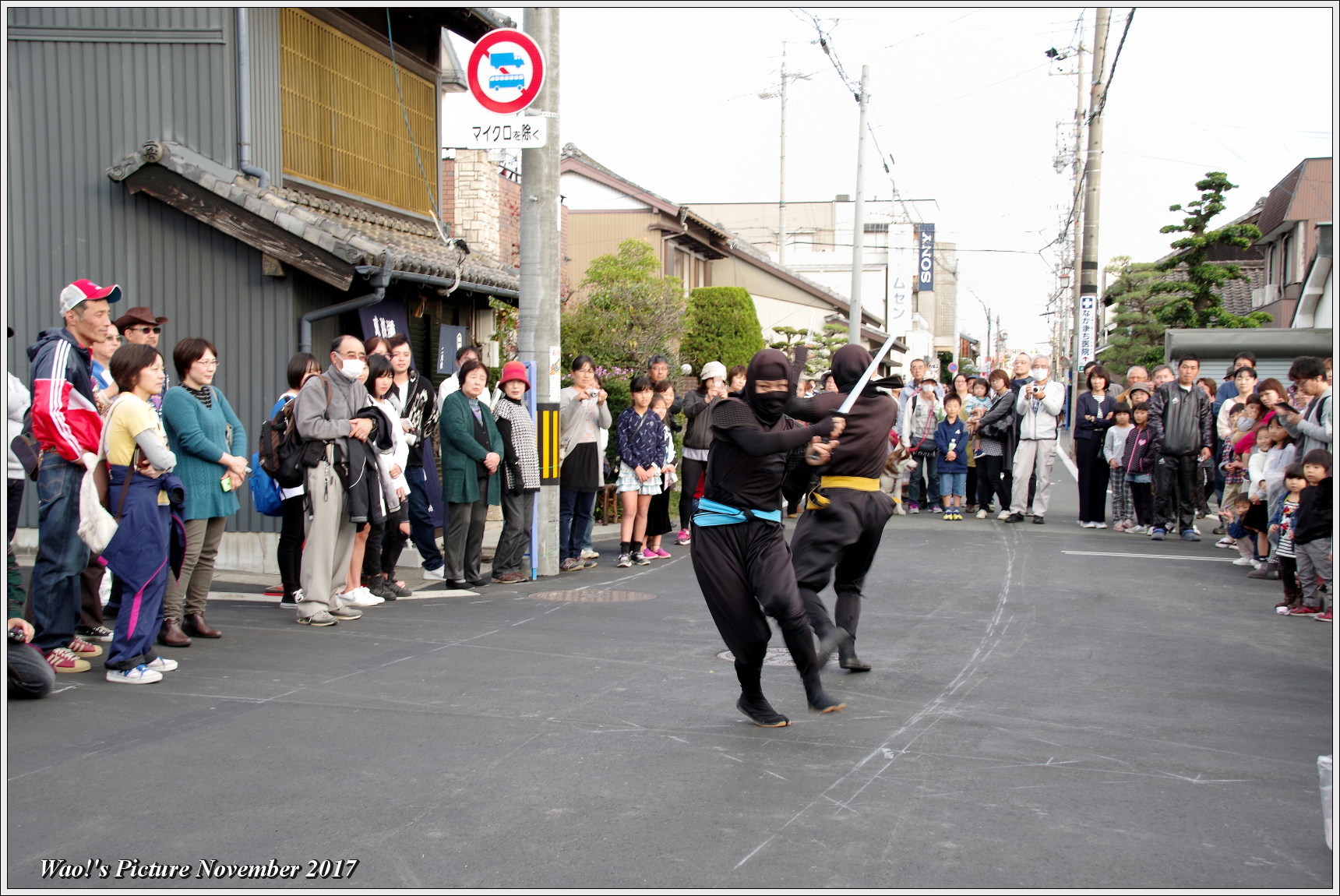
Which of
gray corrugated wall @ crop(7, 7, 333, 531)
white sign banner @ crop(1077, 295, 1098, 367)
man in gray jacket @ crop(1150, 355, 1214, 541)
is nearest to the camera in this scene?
gray corrugated wall @ crop(7, 7, 333, 531)

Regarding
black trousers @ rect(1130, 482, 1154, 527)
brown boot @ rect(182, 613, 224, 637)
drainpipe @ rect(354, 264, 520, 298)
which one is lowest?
brown boot @ rect(182, 613, 224, 637)

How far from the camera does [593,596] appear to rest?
9508 mm

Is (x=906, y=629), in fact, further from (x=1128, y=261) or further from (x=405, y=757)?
(x=1128, y=261)

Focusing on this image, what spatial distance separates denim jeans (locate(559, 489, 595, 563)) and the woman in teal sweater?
3.75m

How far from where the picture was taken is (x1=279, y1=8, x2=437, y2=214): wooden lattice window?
1241cm

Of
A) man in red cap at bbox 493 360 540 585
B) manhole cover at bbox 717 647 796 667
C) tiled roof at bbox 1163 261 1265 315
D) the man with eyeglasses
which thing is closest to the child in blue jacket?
man in red cap at bbox 493 360 540 585

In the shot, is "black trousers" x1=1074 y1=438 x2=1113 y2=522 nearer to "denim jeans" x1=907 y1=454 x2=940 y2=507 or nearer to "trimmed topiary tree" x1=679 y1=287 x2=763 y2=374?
"denim jeans" x1=907 y1=454 x2=940 y2=507

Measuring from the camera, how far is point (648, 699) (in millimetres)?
6250

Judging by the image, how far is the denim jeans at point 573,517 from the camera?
10930 millimetres

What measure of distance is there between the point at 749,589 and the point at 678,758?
3.24ft

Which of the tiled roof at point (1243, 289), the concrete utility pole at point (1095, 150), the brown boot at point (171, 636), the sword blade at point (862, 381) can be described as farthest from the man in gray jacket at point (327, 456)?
the tiled roof at point (1243, 289)

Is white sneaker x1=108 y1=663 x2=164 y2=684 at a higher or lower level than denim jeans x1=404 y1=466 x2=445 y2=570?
lower

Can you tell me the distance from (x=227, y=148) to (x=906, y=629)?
323 inches

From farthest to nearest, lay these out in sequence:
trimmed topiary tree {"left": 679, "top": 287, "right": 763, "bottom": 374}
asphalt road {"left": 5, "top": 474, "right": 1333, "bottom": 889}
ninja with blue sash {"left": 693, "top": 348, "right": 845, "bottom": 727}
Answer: trimmed topiary tree {"left": 679, "top": 287, "right": 763, "bottom": 374}
ninja with blue sash {"left": 693, "top": 348, "right": 845, "bottom": 727}
asphalt road {"left": 5, "top": 474, "right": 1333, "bottom": 889}
